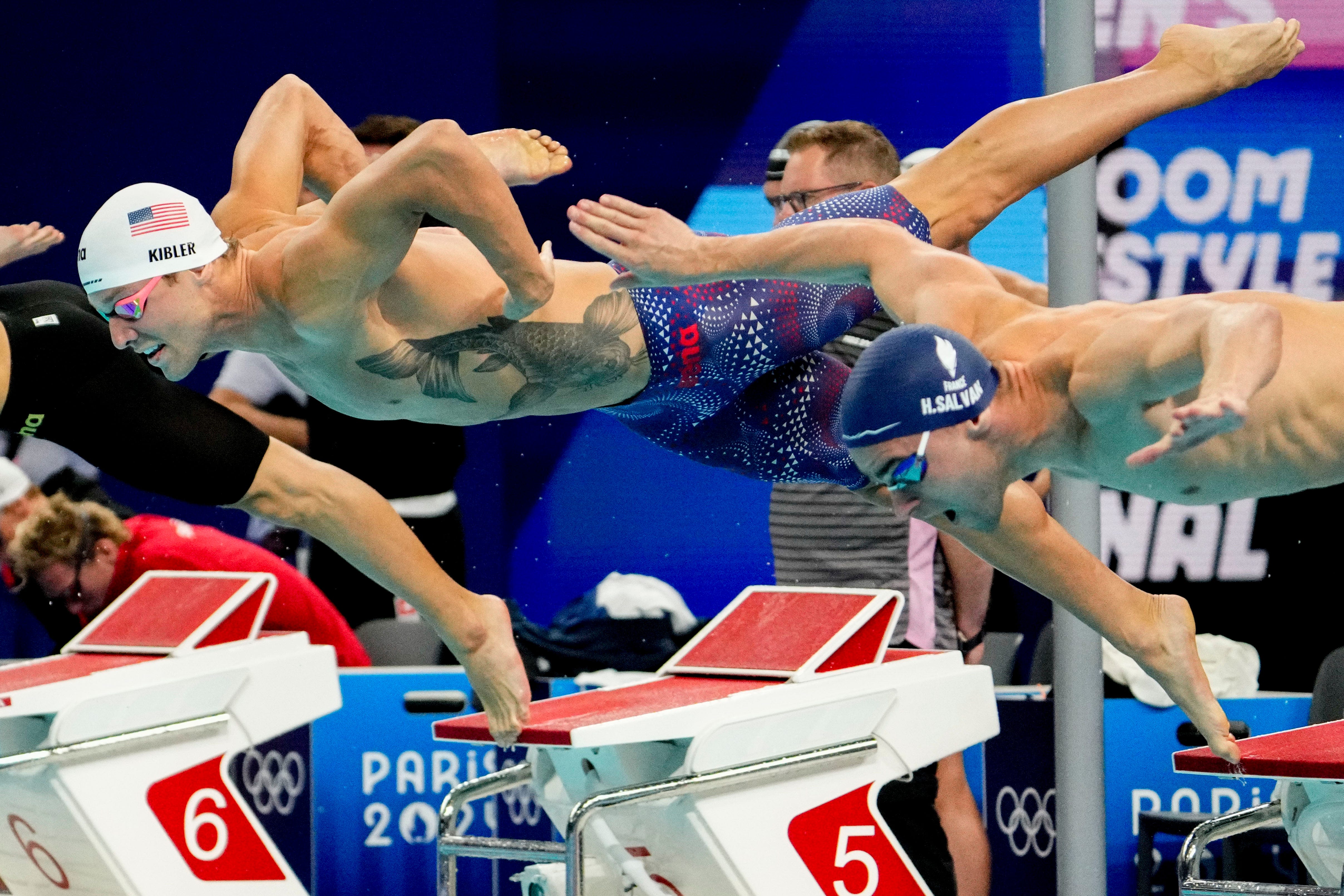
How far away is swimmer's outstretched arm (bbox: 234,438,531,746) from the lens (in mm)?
4027

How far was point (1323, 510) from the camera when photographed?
19.6ft

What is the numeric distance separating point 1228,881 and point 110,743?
9.52 ft

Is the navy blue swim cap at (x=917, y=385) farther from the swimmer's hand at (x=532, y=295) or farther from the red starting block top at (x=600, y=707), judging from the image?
the red starting block top at (x=600, y=707)

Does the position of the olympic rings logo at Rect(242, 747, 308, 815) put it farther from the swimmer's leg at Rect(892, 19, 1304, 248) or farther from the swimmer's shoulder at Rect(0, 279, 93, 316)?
the swimmer's leg at Rect(892, 19, 1304, 248)

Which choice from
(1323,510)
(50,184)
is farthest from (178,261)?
(1323,510)

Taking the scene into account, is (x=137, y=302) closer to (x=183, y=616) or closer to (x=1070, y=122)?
(x=183, y=616)

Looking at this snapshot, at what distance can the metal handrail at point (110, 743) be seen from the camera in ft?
14.5

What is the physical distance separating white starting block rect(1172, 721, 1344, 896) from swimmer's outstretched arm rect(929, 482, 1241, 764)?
17 centimetres

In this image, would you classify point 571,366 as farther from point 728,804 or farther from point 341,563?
point 341,563

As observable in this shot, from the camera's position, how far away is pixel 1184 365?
290cm

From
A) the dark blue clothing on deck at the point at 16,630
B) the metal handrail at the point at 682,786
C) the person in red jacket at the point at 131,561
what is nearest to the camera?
the metal handrail at the point at 682,786

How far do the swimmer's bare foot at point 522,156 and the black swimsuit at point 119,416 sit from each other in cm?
93

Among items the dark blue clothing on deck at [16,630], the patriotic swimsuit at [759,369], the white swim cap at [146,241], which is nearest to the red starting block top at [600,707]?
the patriotic swimsuit at [759,369]

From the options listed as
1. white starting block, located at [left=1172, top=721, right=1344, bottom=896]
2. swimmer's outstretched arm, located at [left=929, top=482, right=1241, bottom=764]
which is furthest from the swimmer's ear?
white starting block, located at [left=1172, top=721, right=1344, bottom=896]
